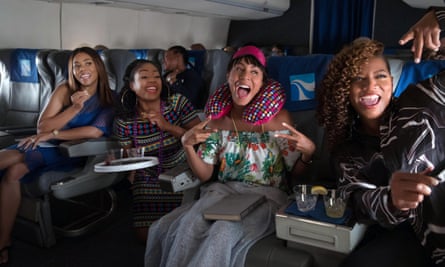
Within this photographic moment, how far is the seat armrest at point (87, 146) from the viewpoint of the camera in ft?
8.72

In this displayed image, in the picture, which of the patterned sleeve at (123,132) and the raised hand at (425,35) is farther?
the patterned sleeve at (123,132)

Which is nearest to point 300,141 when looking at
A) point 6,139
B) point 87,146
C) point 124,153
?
point 124,153

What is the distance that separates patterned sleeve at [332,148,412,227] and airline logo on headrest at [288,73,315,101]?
66 centimetres

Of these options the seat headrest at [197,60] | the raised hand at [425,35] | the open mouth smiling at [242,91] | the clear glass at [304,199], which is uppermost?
the seat headrest at [197,60]

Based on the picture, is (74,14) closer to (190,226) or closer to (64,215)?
(64,215)

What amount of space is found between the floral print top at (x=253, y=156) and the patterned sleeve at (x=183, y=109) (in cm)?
67

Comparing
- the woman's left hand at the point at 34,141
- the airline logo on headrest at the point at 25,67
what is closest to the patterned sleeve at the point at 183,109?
the woman's left hand at the point at 34,141

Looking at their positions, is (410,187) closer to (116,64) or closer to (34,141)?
(34,141)

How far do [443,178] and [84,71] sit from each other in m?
2.44

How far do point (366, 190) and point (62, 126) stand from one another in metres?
2.18

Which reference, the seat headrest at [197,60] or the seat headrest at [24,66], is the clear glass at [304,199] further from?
the seat headrest at [24,66]

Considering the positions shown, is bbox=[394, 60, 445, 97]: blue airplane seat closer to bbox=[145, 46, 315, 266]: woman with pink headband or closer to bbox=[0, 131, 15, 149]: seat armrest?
bbox=[145, 46, 315, 266]: woman with pink headband

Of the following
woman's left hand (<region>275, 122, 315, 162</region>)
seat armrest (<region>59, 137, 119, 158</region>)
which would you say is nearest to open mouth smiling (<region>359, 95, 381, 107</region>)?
woman's left hand (<region>275, 122, 315, 162</region>)

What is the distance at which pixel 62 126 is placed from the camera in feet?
9.70
